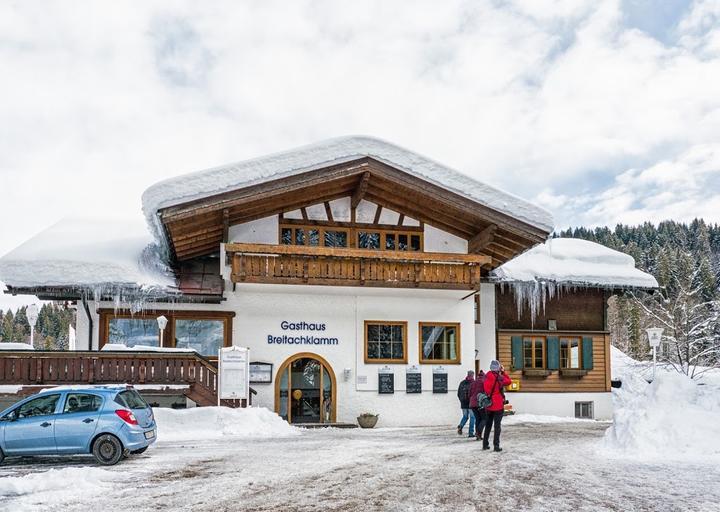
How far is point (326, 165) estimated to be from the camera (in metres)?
18.8

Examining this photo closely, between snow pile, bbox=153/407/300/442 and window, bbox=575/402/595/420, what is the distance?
11772mm

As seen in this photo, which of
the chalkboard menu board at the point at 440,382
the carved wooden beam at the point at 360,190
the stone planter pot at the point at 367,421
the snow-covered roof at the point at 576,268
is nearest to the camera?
the carved wooden beam at the point at 360,190

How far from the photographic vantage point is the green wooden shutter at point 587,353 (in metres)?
25.1

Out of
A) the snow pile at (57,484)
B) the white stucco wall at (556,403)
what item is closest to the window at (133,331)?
the snow pile at (57,484)

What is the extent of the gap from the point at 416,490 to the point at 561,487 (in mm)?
1846

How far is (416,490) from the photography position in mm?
9102

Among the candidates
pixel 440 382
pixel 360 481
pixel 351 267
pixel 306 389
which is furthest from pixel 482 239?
pixel 360 481

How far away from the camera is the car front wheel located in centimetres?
1130

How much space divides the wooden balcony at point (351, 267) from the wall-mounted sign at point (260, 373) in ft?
8.56

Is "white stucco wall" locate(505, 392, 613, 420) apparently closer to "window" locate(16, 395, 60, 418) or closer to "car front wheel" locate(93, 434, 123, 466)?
"car front wheel" locate(93, 434, 123, 466)

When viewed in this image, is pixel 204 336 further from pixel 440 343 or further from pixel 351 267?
pixel 440 343

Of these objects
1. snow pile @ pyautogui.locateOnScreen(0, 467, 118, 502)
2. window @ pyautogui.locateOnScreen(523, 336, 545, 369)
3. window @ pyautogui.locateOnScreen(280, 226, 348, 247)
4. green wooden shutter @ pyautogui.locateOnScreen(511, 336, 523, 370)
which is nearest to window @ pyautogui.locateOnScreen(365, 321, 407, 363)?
window @ pyautogui.locateOnScreen(280, 226, 348, 247)

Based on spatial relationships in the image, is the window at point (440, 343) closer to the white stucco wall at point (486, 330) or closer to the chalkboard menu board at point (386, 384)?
the chalkboard menu board at point (386, 384)

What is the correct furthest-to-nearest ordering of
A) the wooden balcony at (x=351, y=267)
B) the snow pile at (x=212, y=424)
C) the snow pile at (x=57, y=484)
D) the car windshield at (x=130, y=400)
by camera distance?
the wooden balcony at (x=351, y=267), the snow pile at (x=212, y=424), the car windshield at (x=130, y=400), the snow pile at (x=57, y=484)
